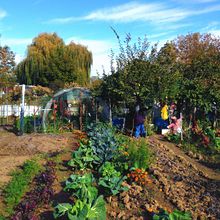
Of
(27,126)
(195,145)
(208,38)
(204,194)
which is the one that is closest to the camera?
(204,194)

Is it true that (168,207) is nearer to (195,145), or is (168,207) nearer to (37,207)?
(37,207)

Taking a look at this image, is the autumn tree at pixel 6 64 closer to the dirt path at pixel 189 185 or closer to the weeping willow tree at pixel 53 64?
the dirt path at pixel 189 185

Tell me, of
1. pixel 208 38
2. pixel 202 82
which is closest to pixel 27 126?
pixel 202 82

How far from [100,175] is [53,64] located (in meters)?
30.7

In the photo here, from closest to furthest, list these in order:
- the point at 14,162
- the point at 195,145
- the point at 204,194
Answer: the point at 204,194
the point at 14,162
the point at 195,145

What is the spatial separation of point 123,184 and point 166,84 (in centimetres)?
631

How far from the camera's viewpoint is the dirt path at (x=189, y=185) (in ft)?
20.9

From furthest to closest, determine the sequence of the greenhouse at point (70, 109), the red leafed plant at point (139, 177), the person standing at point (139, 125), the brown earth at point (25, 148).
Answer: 1. the greenhouse at point (70, 109)
2. the person standing at point (139, 125)
3. the brown earth at point (25, 148)
4. the red leafed plant at point (139, 177)

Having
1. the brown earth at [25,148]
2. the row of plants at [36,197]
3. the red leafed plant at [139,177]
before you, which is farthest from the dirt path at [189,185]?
the brown earth at [25,148]

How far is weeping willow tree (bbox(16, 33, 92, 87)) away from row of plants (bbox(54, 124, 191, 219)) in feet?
91.5

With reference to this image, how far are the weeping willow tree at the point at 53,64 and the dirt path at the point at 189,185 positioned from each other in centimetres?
2746

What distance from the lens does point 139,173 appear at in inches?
277

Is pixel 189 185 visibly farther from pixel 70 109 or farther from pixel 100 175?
pixel 70 109

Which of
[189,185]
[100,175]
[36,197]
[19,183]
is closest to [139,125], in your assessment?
[189,185]
